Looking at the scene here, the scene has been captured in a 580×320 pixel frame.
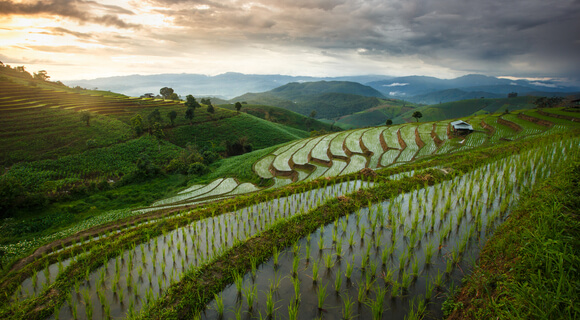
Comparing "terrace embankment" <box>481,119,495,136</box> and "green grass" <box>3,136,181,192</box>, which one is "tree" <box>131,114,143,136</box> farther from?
"terrace embankment" <box>481,119,495,136</box>

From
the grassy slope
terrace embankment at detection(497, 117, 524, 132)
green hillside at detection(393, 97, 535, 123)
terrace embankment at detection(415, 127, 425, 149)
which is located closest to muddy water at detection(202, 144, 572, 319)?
the grassy slope

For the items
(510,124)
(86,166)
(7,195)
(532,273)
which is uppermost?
(510,124)

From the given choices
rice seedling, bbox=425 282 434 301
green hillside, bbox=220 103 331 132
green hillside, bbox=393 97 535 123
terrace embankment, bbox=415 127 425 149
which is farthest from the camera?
green hillside, bbox=393 97 535 123

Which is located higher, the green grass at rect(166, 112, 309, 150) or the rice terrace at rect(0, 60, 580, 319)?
the rice terrace at rect(0, 60, 580, 319)

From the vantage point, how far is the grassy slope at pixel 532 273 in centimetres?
289

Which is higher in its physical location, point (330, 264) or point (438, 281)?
point (438, 281)

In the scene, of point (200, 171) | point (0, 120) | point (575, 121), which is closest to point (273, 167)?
point (200, 171)

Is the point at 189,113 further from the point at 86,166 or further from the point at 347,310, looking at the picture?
the point at 347,310

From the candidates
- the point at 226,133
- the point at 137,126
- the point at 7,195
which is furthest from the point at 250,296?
the point at 226,133

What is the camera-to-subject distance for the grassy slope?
2895 millimetres

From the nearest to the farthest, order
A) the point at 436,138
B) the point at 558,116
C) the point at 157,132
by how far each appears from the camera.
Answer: the point at 436,138
the point at 558,116
the point at 157,132

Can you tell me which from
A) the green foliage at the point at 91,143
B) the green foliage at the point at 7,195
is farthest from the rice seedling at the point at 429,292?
the green foliage at the point at 91,143

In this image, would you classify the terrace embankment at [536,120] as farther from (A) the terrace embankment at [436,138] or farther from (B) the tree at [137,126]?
(B) the tree at [137,126]

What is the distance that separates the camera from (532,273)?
3537 millimetres
